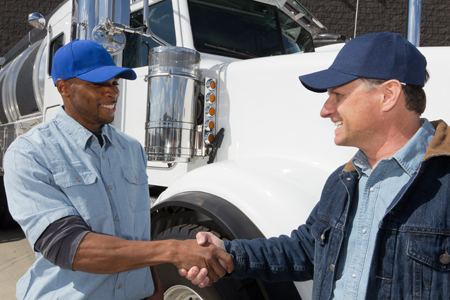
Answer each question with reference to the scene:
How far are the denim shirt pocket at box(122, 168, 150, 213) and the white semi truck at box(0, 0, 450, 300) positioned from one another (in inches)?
16.9

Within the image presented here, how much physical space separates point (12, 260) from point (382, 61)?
462cm

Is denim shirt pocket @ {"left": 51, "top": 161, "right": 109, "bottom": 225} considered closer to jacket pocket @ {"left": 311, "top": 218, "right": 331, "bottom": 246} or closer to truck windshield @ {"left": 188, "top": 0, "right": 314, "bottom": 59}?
jacket pocket @ {"left": 311, "top": 218, "right": 331, "bottom": 246}

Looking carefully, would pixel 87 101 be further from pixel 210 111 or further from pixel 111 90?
pixel 210 111

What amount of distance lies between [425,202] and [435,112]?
1.00 m

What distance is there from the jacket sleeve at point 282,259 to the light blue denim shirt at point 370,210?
29cm

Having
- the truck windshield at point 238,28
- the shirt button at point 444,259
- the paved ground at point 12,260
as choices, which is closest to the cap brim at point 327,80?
the shirt button at point 444,259

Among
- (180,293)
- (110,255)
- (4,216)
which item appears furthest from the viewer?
(4,216)

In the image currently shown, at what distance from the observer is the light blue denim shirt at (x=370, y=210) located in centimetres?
125

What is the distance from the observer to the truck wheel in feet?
6.34

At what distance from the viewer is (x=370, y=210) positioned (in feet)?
4.22

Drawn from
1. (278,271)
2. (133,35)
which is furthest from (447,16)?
(278,271)

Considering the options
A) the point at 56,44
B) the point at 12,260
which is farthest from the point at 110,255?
the point at 12,260

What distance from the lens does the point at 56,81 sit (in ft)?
5.41

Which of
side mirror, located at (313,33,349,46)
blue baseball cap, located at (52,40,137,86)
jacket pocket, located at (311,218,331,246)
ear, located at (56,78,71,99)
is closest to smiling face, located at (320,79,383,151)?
jacket pocket, located at (311,218,331,246)
